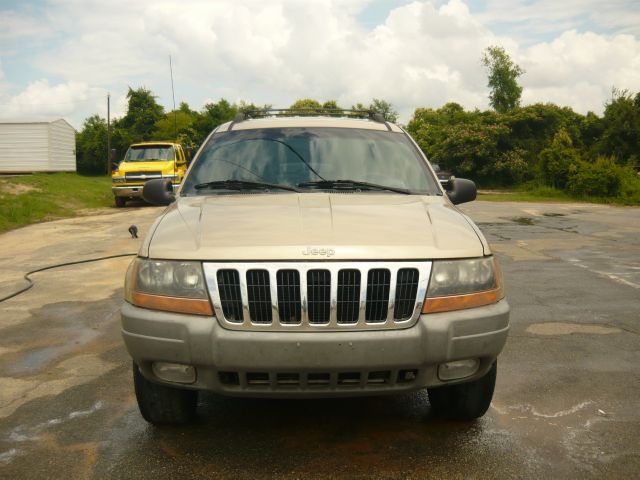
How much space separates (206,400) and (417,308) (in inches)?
65.5

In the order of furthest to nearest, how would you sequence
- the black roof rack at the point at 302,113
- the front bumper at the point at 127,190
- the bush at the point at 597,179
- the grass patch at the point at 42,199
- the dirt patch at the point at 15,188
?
1. the bush at the point at 597,179
2. the front bumper at the point at 127,190
3. the dirt patch at the point at 15,188
4. the grass patch at the point at 42,199
5. the black roof rack at the point at 302,113

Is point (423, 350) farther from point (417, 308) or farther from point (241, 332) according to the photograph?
point (241, 332)

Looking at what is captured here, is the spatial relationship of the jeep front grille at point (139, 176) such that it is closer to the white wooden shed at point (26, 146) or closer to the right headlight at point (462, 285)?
the right headlight at point (462, 285)

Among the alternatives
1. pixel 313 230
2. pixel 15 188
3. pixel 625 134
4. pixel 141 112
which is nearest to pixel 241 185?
pixel 313 230

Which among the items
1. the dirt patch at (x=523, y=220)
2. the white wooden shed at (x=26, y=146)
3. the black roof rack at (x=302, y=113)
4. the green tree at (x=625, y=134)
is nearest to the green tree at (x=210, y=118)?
the white wooden shed at (x=26, y=146)

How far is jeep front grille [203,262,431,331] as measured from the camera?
9.95ft

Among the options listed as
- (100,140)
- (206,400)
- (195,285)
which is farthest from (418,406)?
(100,140)

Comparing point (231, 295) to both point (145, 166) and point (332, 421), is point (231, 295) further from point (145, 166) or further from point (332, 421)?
point (145, 166)

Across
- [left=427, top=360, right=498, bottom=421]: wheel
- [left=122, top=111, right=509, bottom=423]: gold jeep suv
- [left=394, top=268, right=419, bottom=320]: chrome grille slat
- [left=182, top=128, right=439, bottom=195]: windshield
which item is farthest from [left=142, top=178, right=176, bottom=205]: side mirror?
[left=427, top=360, right=498, bottom=421]: wheel

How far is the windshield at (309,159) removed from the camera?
4.36m

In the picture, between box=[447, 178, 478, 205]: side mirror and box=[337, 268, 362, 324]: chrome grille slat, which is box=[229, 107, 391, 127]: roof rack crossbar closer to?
box=[447, 178, 478, 205]: side mirror

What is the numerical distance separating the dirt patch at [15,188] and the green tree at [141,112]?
3760 centimetres

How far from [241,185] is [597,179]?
2524 centimetres

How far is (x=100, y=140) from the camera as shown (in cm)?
5531
